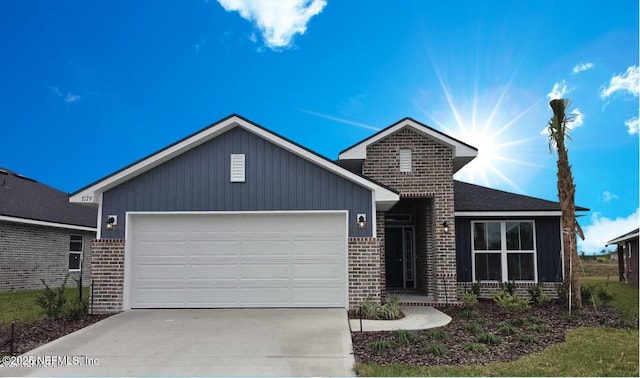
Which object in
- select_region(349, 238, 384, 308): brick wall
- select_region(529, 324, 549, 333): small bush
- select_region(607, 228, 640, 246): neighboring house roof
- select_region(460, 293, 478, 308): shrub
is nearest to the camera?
select_region(529, 324, 549, 333): small bush

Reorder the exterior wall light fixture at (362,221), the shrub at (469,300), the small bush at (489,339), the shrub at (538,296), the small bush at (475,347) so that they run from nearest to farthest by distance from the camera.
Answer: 1. the small bush at (475,347)
2. the small bush at (489,339)
3. the exterior wall light fixture at (362,221)
4. the shrub at (469,300)
5. the shrub at (538,296)

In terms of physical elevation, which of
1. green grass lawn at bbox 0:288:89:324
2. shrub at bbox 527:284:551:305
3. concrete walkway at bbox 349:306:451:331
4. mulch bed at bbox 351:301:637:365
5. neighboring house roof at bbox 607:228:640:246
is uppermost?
neighboring house roof at bbox 607:228:640:246

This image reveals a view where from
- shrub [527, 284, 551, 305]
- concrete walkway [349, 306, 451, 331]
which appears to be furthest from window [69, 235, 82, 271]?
shrub [527, 284, 551, 305]

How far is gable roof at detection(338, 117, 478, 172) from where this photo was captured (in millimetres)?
13680

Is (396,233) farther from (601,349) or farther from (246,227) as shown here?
(601,349)

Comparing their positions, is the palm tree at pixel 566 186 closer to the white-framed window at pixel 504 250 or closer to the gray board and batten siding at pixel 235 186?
the white-framed window at pixel 504 250

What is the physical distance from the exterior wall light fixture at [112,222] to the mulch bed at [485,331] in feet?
20.4

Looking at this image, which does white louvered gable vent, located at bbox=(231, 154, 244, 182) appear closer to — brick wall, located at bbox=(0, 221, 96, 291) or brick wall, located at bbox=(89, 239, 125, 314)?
brick wall, located at bbox=(89, 239, 125, 314)

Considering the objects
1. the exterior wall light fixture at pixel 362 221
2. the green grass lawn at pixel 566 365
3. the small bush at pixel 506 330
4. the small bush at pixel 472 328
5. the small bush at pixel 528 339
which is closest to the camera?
the green grass lawn at pixel 566 365

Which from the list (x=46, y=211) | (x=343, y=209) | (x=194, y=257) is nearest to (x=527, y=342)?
(x=343, y=209)

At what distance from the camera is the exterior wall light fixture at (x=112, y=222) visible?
11.9 meters

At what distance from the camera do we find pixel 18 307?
13.7m

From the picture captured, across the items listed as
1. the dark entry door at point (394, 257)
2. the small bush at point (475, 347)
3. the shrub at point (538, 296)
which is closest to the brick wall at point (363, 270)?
the small bush at point (475, 347)

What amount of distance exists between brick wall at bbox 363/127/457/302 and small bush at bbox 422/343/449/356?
601 centimetres
